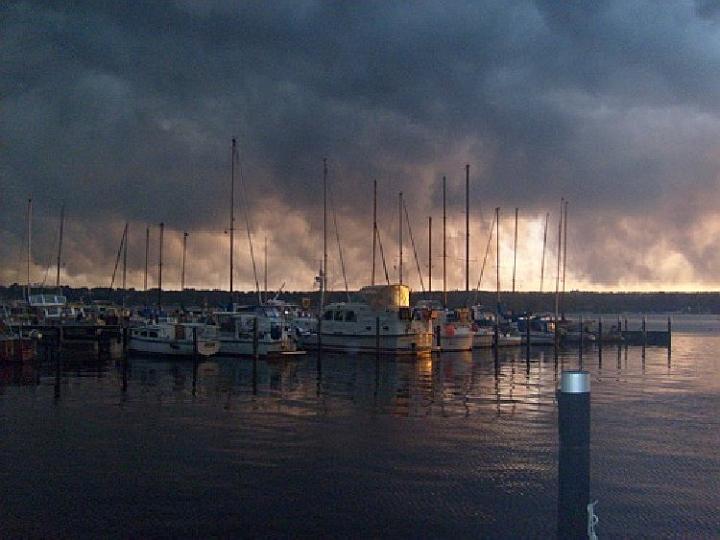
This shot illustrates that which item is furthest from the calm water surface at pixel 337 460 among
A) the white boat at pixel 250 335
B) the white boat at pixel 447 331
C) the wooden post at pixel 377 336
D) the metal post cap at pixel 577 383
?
the white boat at pixel 447 331

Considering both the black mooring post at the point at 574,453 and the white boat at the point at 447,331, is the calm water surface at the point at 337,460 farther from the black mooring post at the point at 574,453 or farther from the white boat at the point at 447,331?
the white boat at the point at 447,331

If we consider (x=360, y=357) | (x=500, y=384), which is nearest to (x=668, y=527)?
(x=500, y=384)

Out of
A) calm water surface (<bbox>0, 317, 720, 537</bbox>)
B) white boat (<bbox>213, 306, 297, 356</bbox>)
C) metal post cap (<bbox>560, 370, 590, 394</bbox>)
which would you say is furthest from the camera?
white boat (<bbox>213, 306, 297, 356</bbox>)

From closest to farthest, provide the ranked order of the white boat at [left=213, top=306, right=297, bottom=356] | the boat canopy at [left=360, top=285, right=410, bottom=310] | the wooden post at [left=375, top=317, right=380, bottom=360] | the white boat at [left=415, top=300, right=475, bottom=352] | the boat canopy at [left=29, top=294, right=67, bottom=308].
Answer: the white boat at [left=213, top=306, right=297, bottom=356] → the wooden post at [left=375, top=317, right=380, bottom=360] → the boat canopy at [left=360, top=285, right=410, bottom=310] → the white boat at [left=415, top=300, right=475, bottom=352] → the boat canopy at [left=29, top=294, right=67, bottom=308]

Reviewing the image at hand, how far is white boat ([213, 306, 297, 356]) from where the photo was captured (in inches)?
2167

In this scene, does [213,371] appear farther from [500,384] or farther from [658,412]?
[658,412]

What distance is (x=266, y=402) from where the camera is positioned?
2970 cm

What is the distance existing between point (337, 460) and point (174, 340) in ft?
129

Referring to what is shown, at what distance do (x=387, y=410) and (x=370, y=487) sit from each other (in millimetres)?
11922

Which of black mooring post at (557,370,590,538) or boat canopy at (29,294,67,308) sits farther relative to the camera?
→ boat canopy at (29,294,67,308)

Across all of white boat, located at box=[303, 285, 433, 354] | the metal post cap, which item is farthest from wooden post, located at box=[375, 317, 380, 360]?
the metal post cap

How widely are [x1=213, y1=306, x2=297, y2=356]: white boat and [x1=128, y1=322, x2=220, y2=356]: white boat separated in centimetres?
96

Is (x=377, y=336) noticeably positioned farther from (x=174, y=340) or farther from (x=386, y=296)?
(x=174, y=340)

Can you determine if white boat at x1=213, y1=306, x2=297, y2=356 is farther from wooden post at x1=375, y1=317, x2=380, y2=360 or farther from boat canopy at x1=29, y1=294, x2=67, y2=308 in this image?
boat canopy at x1=29, y1=294, x2=67, y2=308
